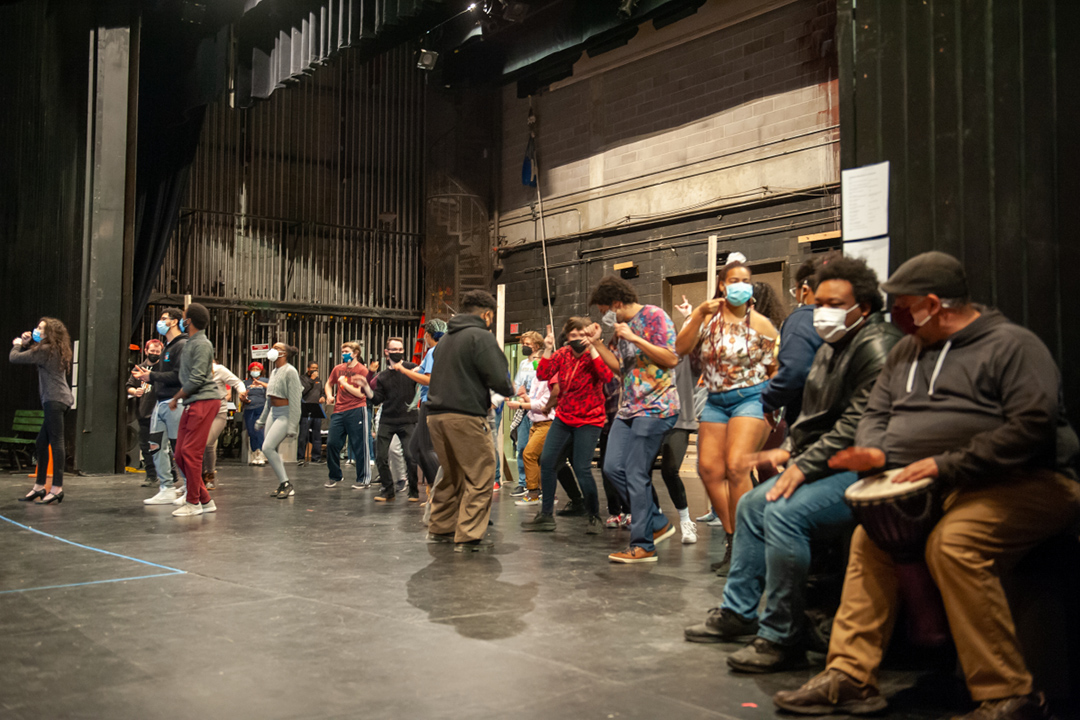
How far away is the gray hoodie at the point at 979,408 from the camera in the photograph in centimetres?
267

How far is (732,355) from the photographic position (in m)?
4.96

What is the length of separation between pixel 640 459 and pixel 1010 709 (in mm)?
2776

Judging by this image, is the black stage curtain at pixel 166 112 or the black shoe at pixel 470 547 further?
Result: the black stage curtain at pixel 166 112

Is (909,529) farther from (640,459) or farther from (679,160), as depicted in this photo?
(679,160)

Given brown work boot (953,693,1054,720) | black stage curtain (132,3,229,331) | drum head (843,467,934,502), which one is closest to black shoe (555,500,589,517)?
drum head (843,467,934,502)

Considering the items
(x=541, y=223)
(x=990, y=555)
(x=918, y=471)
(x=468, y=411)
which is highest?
(x=541, y=223)

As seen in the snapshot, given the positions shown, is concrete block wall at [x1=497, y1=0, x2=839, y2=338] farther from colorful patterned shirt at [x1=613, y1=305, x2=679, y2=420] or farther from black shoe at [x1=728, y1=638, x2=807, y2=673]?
black shoe at [x1=728, y1=638, x2=807, y2=673]

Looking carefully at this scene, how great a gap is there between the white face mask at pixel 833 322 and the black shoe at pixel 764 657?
108 cm

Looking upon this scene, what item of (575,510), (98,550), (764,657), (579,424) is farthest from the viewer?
(575,510)

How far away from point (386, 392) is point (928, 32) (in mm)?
6359

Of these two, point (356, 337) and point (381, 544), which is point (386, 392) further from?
point (356, 337)

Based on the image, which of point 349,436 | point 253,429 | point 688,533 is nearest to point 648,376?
point 688,533

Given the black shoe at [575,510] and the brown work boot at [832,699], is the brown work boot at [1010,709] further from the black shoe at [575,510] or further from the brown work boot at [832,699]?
the black shoe at [575,510]

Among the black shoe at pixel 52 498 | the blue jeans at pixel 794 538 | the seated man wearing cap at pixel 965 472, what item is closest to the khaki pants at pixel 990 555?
the seated man wearing cap at pixel 965 472
